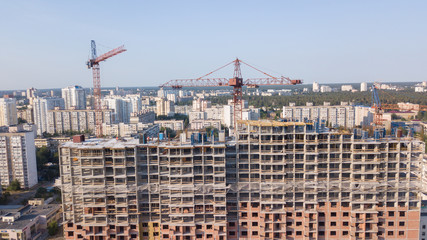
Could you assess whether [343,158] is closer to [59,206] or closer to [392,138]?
[392,138]

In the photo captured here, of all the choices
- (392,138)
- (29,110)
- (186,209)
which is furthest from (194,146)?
(29,110)

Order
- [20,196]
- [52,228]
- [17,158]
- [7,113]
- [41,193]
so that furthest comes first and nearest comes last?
[7,113] < [17,158] < [20,196] < [41,193] < [52,228]

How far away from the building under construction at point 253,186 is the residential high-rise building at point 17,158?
60.3 feet

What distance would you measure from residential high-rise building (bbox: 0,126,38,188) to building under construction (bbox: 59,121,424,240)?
60.3 feet

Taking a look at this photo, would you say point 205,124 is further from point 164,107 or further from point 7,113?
point 7,113

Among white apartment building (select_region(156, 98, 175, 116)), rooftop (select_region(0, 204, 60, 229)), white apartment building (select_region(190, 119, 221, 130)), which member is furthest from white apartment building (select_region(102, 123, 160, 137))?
white apartment building (select_region(156, 98, 175, 116))

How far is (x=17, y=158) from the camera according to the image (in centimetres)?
2880

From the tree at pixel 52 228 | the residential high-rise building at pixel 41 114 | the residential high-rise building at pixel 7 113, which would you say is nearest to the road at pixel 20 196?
the tree at pixel 52 228

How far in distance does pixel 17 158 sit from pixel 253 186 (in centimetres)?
2473

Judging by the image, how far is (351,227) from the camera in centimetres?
1343

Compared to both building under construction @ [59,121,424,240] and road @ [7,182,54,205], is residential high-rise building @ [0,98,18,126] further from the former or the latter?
building under construction @ [59,121,424,240]

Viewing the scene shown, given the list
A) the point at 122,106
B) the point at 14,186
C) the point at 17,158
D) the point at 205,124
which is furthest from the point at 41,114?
the point at 14,186

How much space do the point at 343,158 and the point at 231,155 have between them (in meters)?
4.67

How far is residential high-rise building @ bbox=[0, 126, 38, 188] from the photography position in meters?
28.6
